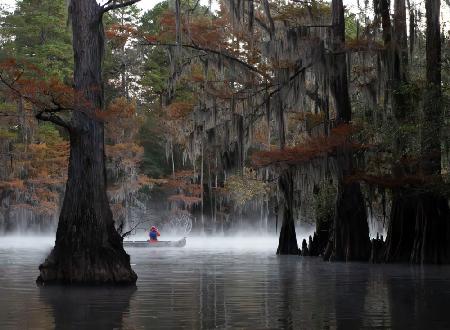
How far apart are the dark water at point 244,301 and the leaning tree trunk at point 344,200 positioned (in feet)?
15.4

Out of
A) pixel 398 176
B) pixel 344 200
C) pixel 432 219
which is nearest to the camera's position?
pixel 432 219

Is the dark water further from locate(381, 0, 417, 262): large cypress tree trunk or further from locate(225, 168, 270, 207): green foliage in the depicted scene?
locate(225, 168, 270, 207): green foliage

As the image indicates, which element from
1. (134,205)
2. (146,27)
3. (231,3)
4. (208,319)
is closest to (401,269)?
(231,3)

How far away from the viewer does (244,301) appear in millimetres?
12375

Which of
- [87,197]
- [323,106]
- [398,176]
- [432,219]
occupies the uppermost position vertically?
[323,106]

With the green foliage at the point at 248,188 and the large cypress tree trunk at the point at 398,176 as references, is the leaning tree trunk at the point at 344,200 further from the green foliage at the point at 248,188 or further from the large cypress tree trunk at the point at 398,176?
the green foliage at the point at 248,188

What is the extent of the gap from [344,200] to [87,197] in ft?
36.5

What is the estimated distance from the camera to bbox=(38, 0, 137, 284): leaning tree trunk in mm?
15117

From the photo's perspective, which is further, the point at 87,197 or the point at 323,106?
the point at 323,106

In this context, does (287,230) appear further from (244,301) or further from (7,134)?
(7,134)

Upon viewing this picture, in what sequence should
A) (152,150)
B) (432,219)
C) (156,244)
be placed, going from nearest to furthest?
(432,219)
(156,244)
(152,150)

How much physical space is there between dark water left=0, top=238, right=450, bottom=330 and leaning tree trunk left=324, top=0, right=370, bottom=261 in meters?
4.69

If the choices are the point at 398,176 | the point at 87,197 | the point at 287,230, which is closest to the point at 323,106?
the point at 398,176

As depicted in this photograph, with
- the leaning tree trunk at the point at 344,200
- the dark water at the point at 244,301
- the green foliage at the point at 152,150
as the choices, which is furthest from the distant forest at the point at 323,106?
the green foliage at the point at 152,150
